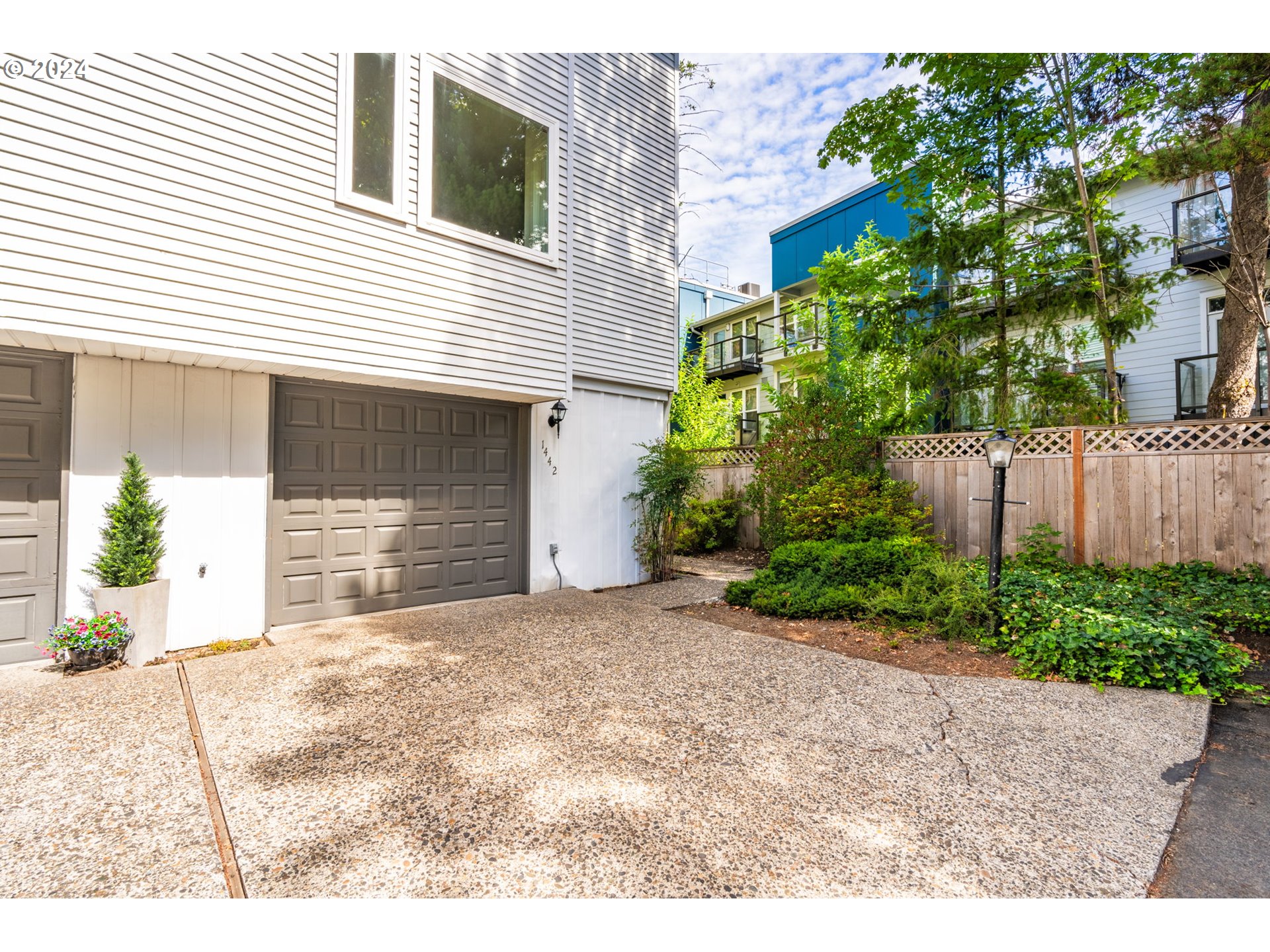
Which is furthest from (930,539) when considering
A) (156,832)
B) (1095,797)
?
(156,832)

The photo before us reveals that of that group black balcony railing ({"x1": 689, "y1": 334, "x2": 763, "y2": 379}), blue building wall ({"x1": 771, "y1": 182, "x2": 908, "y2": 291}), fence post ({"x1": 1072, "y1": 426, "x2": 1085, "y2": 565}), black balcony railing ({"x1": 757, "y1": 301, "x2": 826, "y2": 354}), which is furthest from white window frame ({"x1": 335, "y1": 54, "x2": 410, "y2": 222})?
black balcony railing ({"x1": 689, "y1": 334, "x2": 763, "y2": 379})

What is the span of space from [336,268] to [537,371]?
1962mm

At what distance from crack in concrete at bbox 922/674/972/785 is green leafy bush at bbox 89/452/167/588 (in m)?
5.08

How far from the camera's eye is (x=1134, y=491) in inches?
227

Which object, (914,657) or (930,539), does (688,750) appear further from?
(930,539)

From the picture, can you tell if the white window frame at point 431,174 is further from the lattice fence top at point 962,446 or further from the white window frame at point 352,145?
the lattice fence top at point 962,446

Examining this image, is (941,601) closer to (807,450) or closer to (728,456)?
(807,450)

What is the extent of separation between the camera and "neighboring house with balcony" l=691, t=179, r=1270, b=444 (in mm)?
8570

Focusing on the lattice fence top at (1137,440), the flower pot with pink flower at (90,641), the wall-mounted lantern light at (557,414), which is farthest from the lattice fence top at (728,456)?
the flower pot with pink flower at (90,641)

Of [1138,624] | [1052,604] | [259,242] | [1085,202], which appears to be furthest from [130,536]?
[1085,202]

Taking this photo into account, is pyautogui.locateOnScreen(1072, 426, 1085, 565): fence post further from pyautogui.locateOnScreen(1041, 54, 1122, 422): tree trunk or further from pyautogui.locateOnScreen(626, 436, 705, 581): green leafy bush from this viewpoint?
pyautogui.locateOnScreen(626, 436, 705, 581): green leafy bush

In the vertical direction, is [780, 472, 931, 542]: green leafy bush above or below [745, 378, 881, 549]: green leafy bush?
below

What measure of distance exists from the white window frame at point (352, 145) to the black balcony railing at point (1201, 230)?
10214 mm
